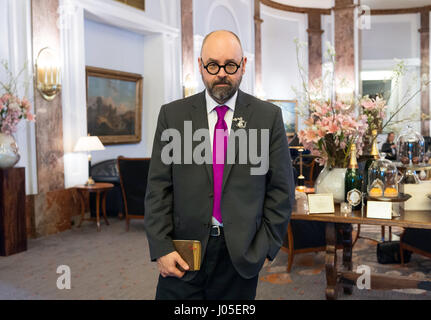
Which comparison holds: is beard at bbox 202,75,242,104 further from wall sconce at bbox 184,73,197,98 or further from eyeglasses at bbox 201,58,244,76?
wall sconce at bbox 184,73,197,98

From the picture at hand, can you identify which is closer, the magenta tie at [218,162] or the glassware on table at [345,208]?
the magenta tie at [218,162]

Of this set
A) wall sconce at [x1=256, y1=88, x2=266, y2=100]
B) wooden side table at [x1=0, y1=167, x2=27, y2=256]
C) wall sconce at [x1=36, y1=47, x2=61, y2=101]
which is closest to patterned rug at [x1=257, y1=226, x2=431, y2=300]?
wooden side table at [x1=0, y1=167, x2=27, y2=256]

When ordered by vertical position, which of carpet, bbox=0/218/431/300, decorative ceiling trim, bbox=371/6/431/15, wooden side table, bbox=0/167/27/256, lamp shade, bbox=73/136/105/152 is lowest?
carpet, bbox=0/218/431/300

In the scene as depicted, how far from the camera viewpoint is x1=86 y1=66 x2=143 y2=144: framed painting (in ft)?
26.5

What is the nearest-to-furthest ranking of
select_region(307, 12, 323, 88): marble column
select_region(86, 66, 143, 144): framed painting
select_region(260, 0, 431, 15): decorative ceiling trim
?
select_region(86, 66, 143, 144): framed painting → select_region(260, 0, 431, 15): decorative ceiling trim → select_region(307, 12, 323, 88): marble column

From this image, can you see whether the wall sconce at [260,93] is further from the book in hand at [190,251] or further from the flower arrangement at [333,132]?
the book in hand at [190,251]

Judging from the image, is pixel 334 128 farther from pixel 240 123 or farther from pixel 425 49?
pixel 425 49

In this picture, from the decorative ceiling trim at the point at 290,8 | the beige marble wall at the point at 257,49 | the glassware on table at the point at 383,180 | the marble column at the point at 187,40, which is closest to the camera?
the glassware on table at the point at 383,180

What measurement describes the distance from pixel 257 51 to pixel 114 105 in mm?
6172

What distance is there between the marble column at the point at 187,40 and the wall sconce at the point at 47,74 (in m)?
3.80

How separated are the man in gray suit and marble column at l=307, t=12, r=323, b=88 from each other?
13.7 metres

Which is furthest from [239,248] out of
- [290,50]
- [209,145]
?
[290,50]

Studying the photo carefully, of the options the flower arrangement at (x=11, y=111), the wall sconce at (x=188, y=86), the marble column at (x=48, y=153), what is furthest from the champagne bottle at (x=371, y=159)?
the wall sconce at (x=188, y=86)

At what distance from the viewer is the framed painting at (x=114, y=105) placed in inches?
318
